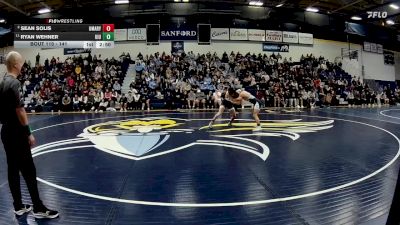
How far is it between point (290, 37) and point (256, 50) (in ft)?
9.21

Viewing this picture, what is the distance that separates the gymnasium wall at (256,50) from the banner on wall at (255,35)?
369 mm

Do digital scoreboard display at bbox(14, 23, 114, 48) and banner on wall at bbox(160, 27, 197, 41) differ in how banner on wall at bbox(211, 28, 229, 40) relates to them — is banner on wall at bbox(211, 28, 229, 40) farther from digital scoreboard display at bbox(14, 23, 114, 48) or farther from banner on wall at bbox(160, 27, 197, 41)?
digital scoreboard display at bbox(14, 23, 114, 48)

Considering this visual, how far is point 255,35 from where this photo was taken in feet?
75.7

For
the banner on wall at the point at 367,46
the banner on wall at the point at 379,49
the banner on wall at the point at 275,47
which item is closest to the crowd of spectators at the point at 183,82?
the banner on wall at the point at 275,47

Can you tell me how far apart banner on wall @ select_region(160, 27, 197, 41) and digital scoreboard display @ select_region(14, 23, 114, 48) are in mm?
10164

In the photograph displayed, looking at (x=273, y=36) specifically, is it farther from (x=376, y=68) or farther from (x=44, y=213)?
(x=44, y=213)

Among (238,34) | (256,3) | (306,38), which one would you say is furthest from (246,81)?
(306,38)

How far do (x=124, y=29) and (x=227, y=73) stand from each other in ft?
25.3

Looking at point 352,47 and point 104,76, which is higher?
point 352,47

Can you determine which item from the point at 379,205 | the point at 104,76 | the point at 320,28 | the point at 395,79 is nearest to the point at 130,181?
the point at 379,205

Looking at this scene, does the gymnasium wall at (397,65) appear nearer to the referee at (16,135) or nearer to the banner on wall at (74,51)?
the banner on wall at (74,51)

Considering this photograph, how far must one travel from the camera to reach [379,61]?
1125 inches

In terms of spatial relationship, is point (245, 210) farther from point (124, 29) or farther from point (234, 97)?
point (124, 29)

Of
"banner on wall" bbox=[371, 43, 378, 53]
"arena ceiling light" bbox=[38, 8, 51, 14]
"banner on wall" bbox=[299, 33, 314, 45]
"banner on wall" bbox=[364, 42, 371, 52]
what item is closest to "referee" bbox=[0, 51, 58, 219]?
"arena ceiling light" bbox=[38, 8, 51, 14]
